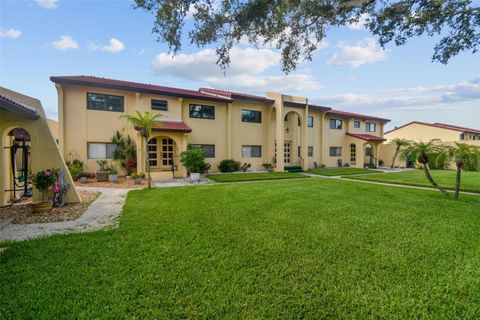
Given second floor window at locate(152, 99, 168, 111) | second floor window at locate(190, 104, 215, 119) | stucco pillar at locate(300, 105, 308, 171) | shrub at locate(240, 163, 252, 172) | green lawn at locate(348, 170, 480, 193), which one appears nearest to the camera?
green lawn at locate(348, 170, 480, 193)

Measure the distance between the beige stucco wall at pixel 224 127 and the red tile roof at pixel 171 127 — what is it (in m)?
0.58

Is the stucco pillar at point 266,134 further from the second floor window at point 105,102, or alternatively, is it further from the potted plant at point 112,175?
the potted plant at point 112,175

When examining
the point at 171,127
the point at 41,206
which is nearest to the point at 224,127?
the point at 171,127

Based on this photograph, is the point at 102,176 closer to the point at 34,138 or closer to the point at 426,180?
the point at 34,138

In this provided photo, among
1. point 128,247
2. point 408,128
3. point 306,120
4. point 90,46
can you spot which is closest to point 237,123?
point 306,120

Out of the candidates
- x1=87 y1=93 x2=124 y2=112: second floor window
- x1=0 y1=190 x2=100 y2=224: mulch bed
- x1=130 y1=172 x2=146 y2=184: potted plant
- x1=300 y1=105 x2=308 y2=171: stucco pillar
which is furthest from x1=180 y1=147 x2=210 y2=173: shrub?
x1=300 y1=105 x2=308 y2=171: stucco pillar

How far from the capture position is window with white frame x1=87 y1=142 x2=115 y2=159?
14.7 m

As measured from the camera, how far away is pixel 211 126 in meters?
18.3

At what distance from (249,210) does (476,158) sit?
8.48 m

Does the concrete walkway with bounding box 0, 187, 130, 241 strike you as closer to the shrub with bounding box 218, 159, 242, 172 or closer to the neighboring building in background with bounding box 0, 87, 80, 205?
the neighboring building in background with bounding box 0, 87, 80, 205

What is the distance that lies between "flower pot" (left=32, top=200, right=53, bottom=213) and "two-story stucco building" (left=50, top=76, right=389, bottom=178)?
24.5ft

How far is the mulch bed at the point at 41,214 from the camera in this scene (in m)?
6.47

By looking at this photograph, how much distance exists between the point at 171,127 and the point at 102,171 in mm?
5028

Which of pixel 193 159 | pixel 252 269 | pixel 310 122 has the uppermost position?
pixel 310 122
